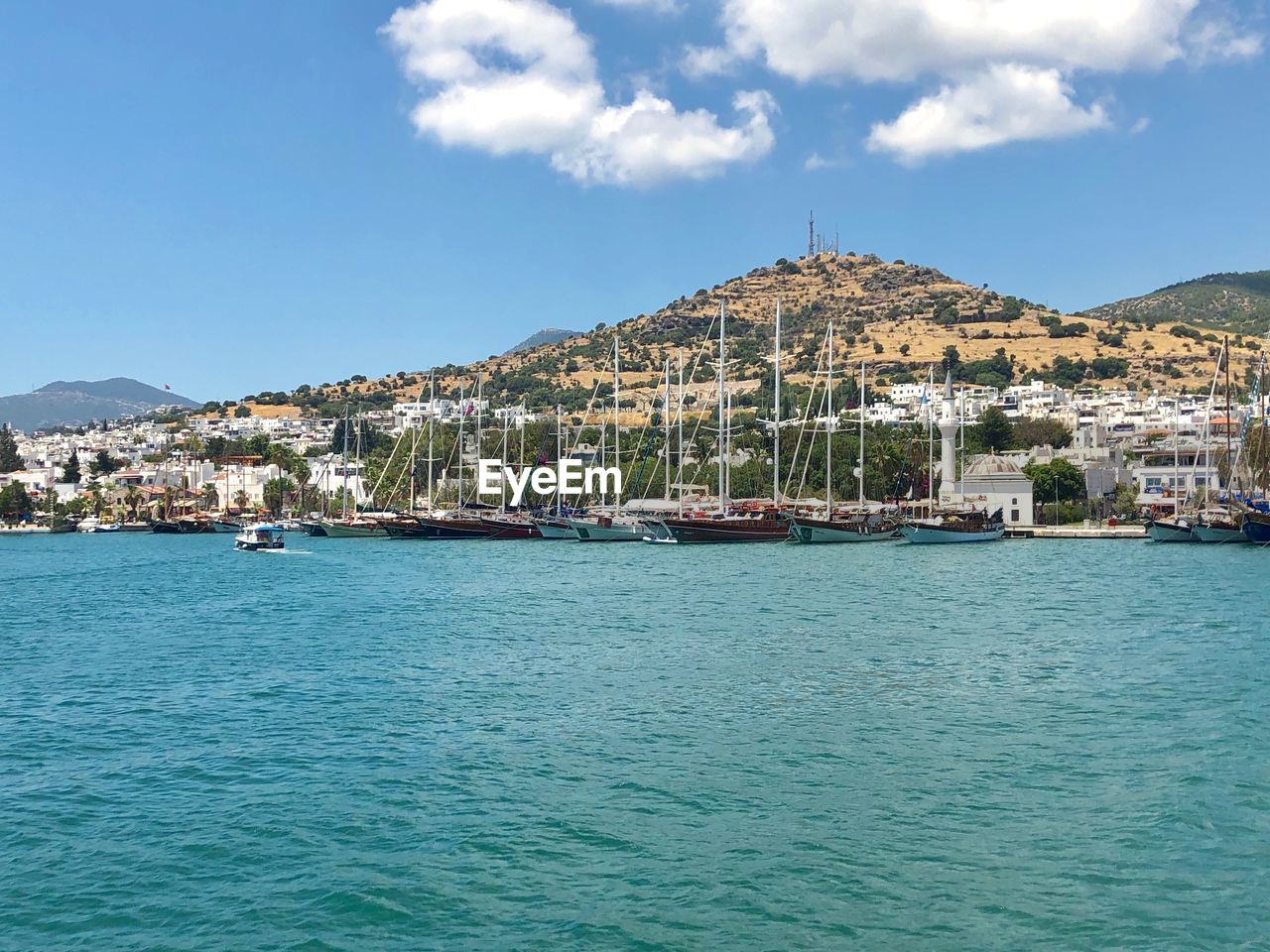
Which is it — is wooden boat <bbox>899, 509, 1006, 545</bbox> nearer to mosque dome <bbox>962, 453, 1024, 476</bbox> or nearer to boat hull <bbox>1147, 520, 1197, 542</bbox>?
boat hull <bbox>1147, 520, 1197, 542</bbox>

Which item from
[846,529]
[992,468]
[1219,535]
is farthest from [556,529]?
[1219,535]

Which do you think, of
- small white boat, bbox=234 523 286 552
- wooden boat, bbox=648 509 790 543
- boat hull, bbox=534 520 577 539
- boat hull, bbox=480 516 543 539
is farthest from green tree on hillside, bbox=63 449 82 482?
wooden boat, bbox=648 509 790 543

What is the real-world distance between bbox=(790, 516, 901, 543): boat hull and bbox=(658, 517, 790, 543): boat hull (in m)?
0.85

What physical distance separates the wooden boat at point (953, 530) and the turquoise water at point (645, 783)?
36762 millimetres

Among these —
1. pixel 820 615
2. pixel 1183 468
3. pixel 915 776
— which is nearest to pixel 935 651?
pixel 820 615

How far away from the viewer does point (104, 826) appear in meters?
14.4

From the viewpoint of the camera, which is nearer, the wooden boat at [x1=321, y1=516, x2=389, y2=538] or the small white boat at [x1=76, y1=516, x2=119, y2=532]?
the wooden boat at [x1=321, y1=516, x2=389, y2=538]

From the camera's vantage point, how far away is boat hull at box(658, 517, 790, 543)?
70875 millimetres

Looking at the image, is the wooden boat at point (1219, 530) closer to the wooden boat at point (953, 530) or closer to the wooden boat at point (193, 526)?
the wooden boat at point (953, 530)

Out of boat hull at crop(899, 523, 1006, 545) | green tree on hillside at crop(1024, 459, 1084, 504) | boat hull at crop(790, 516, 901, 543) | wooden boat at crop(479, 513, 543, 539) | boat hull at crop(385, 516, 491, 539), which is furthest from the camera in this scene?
green tree on hillside at crop(1024, 459, 1084, 504)

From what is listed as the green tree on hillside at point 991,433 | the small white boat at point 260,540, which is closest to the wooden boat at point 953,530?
the small white boat at point 260,540

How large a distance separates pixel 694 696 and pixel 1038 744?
20.2 feet

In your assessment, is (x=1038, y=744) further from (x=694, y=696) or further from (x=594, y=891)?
(x=594, y=891)

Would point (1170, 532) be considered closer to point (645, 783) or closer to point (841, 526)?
point (841, 526)
